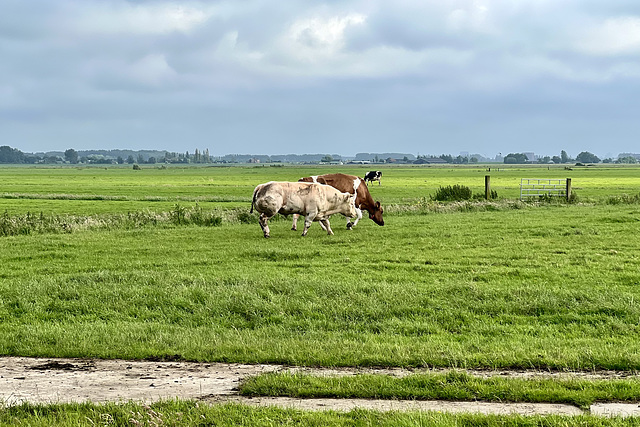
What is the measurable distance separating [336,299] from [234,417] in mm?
6358

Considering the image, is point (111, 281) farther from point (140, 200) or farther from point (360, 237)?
point (140, 200)

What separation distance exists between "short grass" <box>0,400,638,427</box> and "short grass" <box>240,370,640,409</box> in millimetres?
728

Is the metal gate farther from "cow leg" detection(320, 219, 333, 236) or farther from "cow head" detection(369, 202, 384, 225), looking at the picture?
"cow leg" detection(320, 219, 333, 236)

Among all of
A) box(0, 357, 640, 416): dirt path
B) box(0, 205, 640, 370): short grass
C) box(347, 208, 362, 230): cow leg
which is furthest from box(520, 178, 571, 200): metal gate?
box(0, 357, 640, 416): dirt path

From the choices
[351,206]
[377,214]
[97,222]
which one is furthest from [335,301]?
[97,222]

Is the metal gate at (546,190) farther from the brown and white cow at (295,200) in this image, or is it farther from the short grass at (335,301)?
the brown and white cow at (295,200)

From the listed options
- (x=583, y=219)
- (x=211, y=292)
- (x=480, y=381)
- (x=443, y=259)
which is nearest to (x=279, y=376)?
(x=480, y=381)

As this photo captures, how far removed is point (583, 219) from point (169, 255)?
1821 centimetres

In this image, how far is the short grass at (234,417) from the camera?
6.55 metres

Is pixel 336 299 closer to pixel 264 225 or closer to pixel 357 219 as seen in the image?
pixel 264 225

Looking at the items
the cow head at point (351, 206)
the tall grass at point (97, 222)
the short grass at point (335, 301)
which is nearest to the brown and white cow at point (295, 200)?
the cow head at point (351, 206)

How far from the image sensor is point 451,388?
7.72 metres

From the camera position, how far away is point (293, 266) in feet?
57.0

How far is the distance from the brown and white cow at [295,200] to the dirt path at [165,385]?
1387 centimetres
